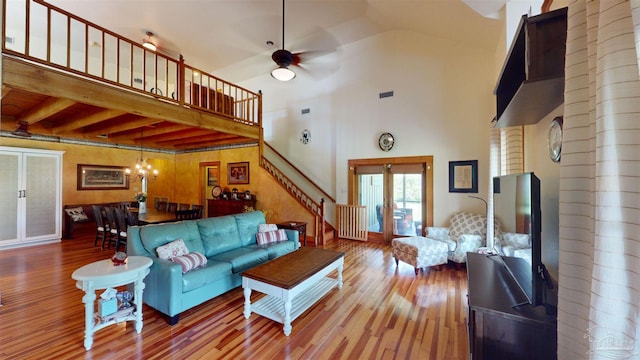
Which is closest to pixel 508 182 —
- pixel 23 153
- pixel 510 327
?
pixel 510 327

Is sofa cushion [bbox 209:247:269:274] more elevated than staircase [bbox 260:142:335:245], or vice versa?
staircase [bbox 260:142:335:245]

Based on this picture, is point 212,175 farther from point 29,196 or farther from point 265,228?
point 265,228

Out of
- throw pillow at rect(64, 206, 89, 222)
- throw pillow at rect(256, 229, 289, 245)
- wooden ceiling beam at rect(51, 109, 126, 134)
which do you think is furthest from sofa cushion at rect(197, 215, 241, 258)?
throw pillow at rect(64, 206, 89, 222)

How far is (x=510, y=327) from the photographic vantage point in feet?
4.95

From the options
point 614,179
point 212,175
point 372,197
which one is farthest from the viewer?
point 212,175

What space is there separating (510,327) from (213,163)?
24.7 feet

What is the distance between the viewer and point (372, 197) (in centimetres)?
608

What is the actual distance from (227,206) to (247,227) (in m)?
3.33

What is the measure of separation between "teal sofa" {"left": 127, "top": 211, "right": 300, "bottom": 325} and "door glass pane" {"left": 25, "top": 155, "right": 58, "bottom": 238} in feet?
16.5

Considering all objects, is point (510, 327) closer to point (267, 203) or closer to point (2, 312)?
point (2, 312)

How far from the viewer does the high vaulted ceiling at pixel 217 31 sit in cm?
397

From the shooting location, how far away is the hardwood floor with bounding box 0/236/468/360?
2.08m

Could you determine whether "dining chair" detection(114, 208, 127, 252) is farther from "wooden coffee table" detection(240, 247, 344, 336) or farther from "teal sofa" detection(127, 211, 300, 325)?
"wooden coffee table" detection(240, 247, 344, 336)

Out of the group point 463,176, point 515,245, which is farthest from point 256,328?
point 463,176
